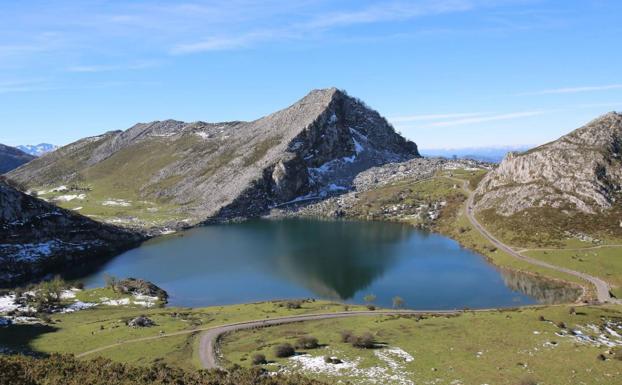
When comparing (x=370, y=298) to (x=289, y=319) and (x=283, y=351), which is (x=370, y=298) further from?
(x=283, y=351)

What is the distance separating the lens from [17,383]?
36.7 m

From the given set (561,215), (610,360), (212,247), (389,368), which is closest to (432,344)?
(389,368)

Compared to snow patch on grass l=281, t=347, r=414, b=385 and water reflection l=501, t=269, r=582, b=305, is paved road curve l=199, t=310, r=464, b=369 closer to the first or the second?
snow patch on grass l=281, t=347, r=414, b=385

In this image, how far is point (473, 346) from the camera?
217 ft

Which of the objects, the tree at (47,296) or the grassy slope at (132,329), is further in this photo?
the tree at (47,296)

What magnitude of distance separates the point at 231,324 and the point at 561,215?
11287 cm

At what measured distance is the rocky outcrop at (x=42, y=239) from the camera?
140125mm

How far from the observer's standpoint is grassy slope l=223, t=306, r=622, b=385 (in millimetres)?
56062

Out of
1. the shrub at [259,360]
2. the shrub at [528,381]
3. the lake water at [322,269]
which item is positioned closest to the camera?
the shrub at [528,381]

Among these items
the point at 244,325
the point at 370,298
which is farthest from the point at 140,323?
the point at 370,298

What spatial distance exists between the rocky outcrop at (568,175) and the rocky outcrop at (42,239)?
5602 inches

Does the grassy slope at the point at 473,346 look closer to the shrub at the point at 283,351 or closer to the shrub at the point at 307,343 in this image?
the shrub at the point at 283,351

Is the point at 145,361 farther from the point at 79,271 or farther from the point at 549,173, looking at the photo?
the point at 549,173

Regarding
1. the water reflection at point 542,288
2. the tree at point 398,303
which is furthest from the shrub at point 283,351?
the water reflection at point 542,288
